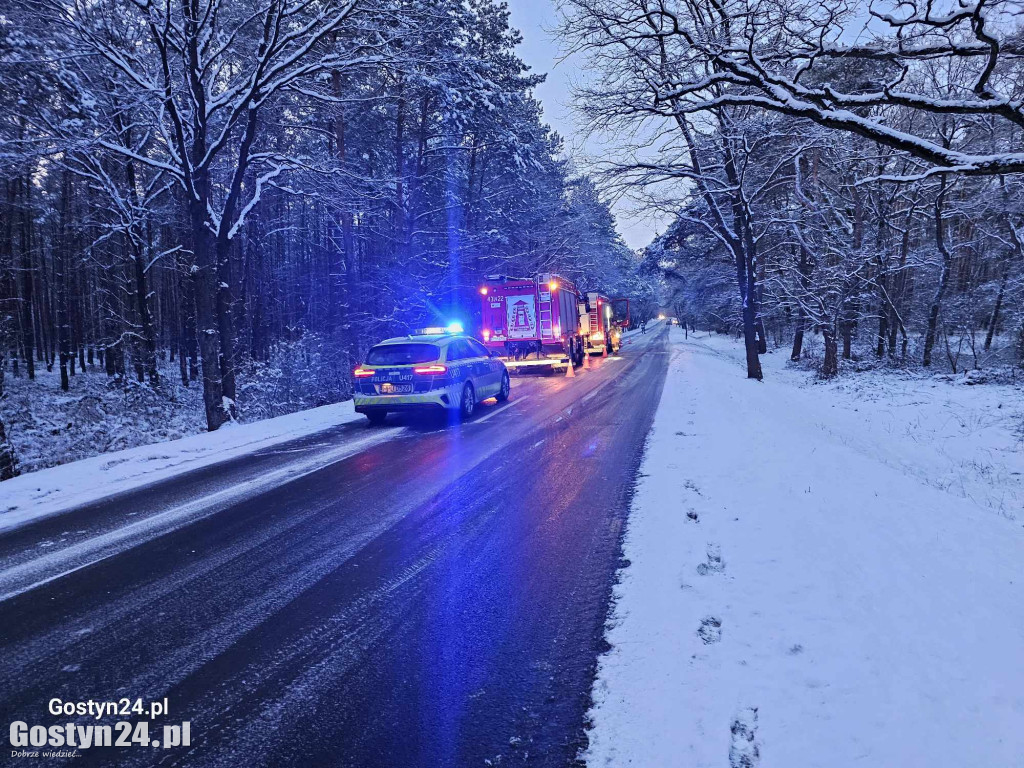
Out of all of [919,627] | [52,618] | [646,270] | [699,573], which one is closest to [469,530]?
[699,573]

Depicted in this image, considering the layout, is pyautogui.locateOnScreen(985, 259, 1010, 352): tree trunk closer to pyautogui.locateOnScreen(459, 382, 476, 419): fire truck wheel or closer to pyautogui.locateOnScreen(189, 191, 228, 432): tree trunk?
pyautogui.locateOnScreen(459, 382, 476, 419): fire truck wheel

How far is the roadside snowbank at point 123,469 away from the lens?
5961 mm

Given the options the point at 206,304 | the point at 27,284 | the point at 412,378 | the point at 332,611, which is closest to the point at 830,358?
the point at 412,378

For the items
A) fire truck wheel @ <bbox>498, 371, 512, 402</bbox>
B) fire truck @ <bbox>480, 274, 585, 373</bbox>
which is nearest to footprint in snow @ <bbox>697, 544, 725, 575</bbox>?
fire truck wheel @ <bbox>498, 371, 512, 402</bbox>

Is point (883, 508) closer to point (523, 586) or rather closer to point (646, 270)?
point (523, 586)

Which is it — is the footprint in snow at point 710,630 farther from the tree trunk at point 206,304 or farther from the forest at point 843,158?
the tree trunk at point 206,304

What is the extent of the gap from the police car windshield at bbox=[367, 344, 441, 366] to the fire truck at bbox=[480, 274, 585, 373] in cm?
981

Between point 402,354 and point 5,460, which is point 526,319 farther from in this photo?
point 5,460

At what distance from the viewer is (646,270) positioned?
112ft

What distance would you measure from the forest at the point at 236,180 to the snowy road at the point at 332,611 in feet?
22.2

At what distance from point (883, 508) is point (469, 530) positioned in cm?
413

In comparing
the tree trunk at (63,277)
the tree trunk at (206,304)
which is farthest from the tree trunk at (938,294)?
the tree trunk at (63,277)

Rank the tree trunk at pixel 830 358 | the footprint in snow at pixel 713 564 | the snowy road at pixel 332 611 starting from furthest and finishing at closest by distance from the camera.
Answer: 1. the tree trunk at pixel 830 358
2. the footprint in snow at pixel 713 564
3. the snowy road at pixel 332 611

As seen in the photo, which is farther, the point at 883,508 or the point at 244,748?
Result: the point at 883,508
